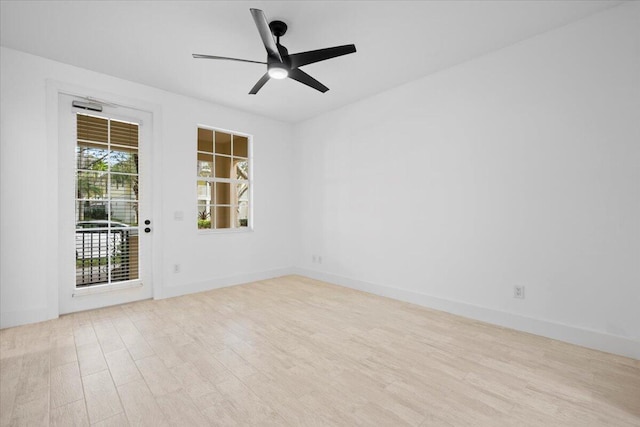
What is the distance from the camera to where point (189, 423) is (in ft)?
5.17

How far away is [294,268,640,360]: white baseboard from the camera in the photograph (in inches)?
93.1

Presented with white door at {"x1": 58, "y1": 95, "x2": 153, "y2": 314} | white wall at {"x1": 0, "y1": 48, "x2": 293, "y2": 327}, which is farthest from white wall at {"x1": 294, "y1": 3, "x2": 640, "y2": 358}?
white door at {"x1": 58, "y1": 95, "x2": 153, "y2": 314}

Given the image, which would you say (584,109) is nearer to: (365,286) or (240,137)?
(365,286)

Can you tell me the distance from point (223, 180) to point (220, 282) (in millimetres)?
1613

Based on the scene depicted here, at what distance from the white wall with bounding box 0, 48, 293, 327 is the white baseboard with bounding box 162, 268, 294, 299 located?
0.05 feet

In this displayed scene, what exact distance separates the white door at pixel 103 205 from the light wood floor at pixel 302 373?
447mm

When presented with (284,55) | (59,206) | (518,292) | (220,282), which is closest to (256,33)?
(284,55)

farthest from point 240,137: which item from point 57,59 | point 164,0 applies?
point 164,0

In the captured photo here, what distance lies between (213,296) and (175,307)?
548 mm

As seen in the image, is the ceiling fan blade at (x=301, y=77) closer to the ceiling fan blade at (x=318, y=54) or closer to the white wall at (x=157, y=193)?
the ceiling fan blade at (x=318, y=54)

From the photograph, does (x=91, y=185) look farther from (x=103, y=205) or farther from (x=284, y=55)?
(x=284, y=55)

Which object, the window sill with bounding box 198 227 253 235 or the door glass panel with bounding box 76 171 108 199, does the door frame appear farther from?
the window sill with bounding box 198 227 253 235

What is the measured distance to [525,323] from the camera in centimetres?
282

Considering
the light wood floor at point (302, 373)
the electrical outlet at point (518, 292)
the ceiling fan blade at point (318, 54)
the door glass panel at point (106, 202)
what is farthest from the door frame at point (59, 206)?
the electrical outlet at point (518, 292)
